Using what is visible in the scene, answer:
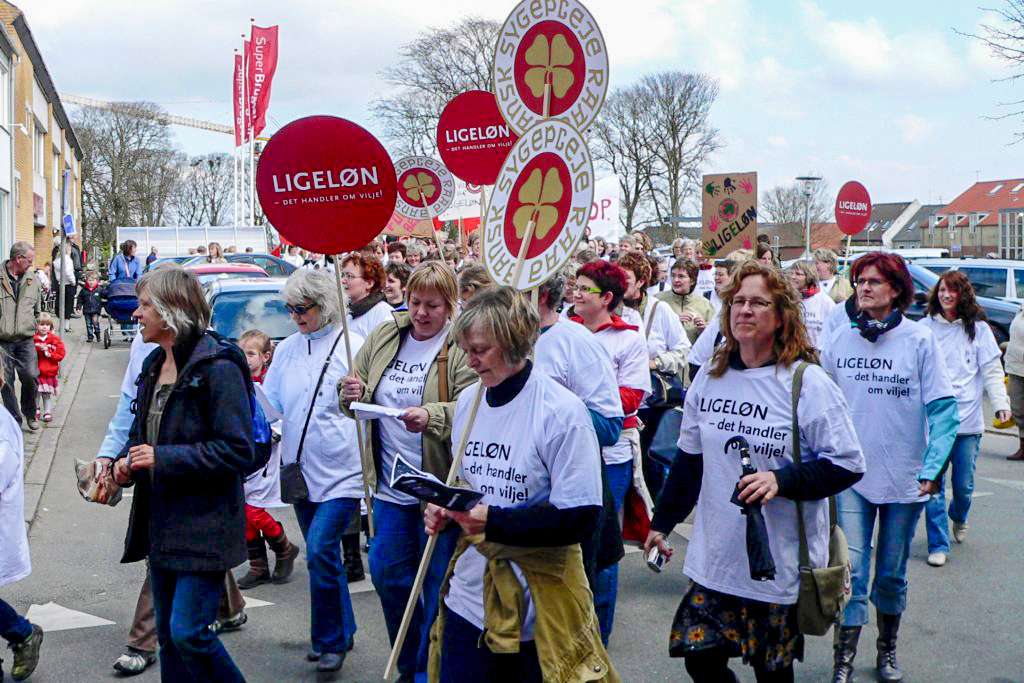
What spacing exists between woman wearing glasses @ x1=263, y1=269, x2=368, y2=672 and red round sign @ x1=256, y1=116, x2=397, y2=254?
0.47 meters

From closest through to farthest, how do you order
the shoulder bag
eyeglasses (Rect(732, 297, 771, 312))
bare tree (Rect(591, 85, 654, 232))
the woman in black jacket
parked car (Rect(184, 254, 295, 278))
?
the shoulder bag < eyeglasses (Rect(732, 297, 771, 312)) < the woman in black jacket < parked car (Rect(184, 254, 295, 278)) < bare tree (Rect(591, 85, 654, 232))

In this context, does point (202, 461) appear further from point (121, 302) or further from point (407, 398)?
point (121, 302)

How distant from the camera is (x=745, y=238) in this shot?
14.3 metres

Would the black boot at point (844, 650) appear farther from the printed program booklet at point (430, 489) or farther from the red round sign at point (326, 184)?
the red round sign at point (326, 184)

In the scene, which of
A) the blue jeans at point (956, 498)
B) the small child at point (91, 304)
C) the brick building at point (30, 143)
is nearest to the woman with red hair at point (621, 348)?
the blue jeans at point (956, 498)

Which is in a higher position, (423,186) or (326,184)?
(423,186)

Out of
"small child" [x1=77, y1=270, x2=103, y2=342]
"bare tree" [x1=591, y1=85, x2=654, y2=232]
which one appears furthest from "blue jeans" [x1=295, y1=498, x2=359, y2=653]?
"bare tree" [x1=591, y1=85, x2=654, y2=232]

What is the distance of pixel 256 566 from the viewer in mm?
6766

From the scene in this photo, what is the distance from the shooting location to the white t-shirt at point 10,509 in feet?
15.4

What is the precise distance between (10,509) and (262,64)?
3350 centimetres

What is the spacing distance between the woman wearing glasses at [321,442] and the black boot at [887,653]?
2.42m

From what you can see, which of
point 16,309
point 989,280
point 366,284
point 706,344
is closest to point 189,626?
point 366,284

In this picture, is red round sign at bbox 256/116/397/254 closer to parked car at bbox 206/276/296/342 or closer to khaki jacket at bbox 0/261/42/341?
parked car at bbox 206/276/296/342

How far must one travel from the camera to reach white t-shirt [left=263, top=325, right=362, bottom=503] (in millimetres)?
5184
